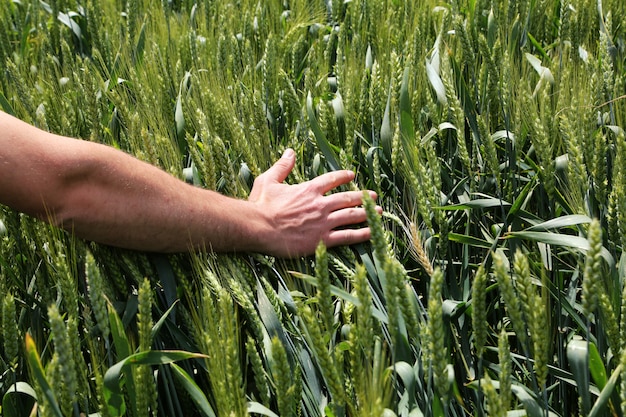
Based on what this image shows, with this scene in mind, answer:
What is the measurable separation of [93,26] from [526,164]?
154 centimetres

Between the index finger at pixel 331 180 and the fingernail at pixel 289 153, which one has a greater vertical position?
the fingernail at pixel 289 153

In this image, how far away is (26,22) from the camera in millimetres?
2934

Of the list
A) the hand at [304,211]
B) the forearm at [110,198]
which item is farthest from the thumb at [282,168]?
the forearm at [110,198]

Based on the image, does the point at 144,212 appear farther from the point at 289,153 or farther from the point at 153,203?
the point at 289,153

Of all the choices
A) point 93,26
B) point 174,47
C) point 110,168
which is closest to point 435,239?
point 110,168

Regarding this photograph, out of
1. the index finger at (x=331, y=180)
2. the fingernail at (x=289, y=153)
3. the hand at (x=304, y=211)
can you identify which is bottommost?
the hand at (x=304, y=211)

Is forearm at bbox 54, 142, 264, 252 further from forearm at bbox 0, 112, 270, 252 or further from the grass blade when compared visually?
the grass blade

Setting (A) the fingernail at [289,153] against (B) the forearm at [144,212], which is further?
(A) the fingernail at [289,153]

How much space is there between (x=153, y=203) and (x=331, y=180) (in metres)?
0.38

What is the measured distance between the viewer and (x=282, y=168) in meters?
1.73

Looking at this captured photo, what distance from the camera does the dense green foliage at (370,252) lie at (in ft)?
3.34

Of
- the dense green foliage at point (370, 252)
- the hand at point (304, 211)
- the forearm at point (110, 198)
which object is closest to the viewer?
the dense green foliage at point (370, 252)

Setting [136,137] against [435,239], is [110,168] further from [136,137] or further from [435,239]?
[435,239]

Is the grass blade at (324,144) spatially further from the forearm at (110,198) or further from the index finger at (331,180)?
the forearm at (110,198)
